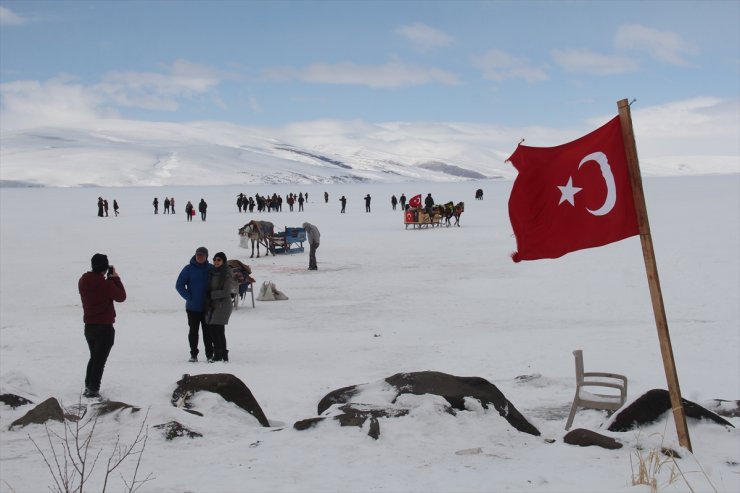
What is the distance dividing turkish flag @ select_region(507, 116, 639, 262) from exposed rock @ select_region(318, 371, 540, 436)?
1.36m

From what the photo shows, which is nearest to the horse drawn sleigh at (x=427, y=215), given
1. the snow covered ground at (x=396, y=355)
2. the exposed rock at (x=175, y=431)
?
the snow covered ground at (x=396, y=355)

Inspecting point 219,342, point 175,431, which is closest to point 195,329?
point 219,342

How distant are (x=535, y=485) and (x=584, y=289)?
1136 cm

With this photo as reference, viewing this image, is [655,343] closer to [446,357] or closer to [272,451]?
[446,357]

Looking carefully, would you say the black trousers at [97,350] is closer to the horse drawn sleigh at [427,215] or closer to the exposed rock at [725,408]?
the exposed rock at [725,408]

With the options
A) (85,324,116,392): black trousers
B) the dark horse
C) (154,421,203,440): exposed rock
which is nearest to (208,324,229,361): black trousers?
(85,324,116,392): black trousers

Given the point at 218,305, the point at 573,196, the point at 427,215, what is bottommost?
the point at 218,305

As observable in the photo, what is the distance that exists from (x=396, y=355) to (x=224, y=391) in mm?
3659

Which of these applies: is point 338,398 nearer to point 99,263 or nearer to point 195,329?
point 99,263

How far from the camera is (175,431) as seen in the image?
622 centimetres

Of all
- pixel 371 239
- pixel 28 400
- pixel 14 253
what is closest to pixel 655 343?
pixel 28 400

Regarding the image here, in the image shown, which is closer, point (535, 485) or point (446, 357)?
point (535, 485)

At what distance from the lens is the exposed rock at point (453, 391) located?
653 centimetres

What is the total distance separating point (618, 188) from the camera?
5.56 metres
